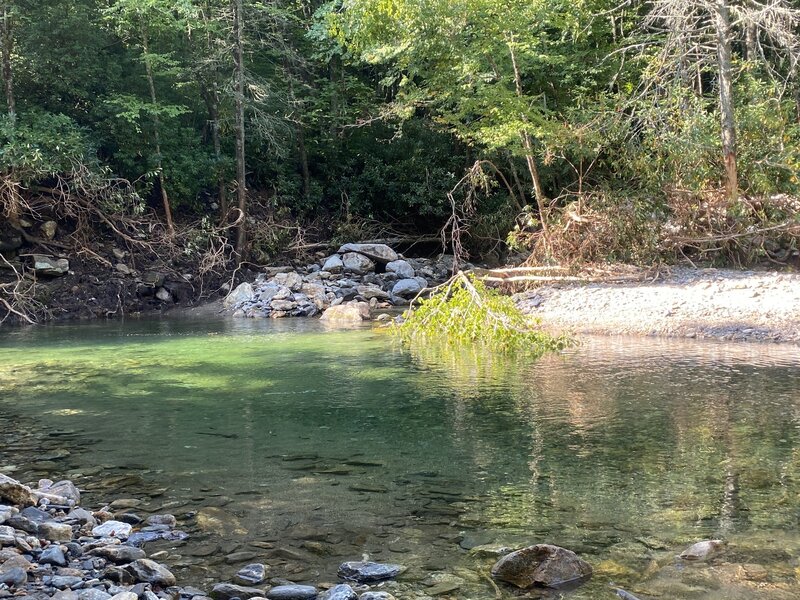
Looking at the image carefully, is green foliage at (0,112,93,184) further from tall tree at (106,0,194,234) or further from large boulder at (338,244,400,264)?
large boulder at (338,244,400,264)

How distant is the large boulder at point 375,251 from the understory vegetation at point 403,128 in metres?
1.46

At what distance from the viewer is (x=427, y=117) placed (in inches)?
924

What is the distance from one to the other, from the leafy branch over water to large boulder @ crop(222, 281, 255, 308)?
23.7 ft

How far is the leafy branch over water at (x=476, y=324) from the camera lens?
34.7 feet

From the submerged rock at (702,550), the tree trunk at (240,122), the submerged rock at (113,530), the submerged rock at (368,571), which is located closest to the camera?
the submerged rock at (368,571)

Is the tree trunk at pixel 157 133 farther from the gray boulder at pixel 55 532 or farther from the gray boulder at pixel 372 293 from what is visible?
the gray boulder at pixel 55 532

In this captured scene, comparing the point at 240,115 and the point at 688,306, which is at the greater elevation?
the point at 240,115

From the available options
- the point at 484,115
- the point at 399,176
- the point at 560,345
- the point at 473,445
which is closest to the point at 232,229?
the point at 399,176

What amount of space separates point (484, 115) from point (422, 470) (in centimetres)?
1385

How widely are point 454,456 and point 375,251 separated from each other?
1524 centimetres

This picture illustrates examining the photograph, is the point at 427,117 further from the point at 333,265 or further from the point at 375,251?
the point at 333,265

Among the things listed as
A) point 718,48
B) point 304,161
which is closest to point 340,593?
point 718,48

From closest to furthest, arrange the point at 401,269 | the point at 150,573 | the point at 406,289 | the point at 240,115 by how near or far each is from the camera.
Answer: the point at 150,573, the point at 406,289, the point at 401,269, the point at 240,115

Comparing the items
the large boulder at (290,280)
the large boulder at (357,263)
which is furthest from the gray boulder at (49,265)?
the large boulder at (357,263)
